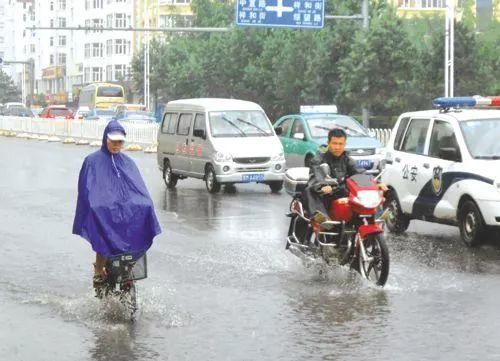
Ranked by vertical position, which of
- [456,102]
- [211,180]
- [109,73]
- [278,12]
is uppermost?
[278,12]

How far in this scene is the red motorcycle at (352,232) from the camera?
10727mm

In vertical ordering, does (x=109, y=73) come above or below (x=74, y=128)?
above

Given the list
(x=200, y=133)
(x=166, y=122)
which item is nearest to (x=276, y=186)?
(x=200, y=133)

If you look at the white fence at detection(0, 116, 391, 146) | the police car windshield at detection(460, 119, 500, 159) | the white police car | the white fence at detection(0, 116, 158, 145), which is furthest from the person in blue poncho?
the white fence at detection(0, 116, 158, 145)

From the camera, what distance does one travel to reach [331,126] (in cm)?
2597

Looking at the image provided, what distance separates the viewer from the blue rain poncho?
877 centimetres

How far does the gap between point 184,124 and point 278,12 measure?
18910mm

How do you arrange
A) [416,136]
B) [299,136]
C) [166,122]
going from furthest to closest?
1. [166,122]
2. [299,136]
3. [416,136]

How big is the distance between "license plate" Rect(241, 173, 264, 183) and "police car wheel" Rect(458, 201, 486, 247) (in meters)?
9.39

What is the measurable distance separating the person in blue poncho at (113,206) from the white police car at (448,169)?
5549 mm

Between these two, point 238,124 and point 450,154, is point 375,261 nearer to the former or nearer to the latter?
point 450,154

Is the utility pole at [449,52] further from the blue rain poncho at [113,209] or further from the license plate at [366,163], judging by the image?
the blue rain poncho at [113,209]

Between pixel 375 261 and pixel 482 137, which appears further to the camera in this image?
pixel 482 137

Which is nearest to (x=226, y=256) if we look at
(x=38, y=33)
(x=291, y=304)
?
(x=291, y=304)
